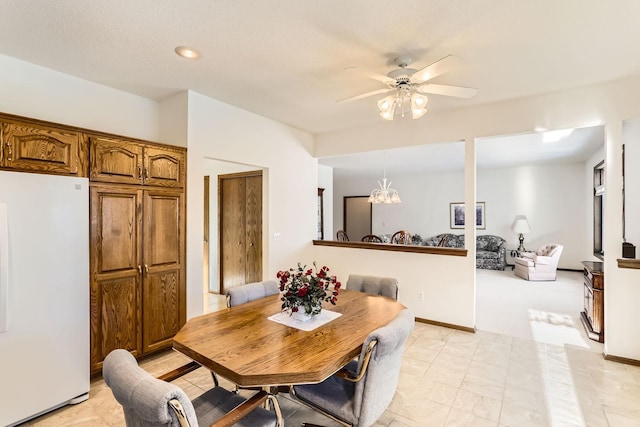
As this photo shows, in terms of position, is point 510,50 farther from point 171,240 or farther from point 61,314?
point 61,314

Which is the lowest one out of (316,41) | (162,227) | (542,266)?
(542,266)

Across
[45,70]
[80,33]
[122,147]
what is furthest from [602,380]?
[45,70]

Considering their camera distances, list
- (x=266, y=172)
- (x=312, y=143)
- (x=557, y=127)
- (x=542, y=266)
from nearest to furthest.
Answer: (x=557, y=127)
(x=266, y=172)
(x=312, y=143)
(x=542, y=266)

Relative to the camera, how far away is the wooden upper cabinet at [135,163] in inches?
102

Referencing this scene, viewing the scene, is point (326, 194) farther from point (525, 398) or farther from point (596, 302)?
point (525, 398)

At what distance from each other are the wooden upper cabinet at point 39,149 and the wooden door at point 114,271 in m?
0.29

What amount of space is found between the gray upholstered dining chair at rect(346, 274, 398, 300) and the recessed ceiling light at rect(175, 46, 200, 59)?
2.36m

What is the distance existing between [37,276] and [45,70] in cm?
191

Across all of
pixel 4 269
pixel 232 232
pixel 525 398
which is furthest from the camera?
pixel 232 232

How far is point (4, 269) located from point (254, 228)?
10.2 ft

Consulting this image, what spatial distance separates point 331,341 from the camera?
5.66 ft

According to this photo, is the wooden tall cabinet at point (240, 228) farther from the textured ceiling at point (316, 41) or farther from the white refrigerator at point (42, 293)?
the white refrigerator at point (42, 293)

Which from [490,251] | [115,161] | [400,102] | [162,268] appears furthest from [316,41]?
[490,251]

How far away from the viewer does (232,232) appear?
528cm
